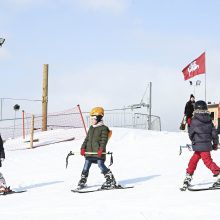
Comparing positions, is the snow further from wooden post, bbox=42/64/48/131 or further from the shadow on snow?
wooden post, bbox=42/64/48/131

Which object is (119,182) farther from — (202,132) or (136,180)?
(202,132)

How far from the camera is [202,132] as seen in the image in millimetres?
7703

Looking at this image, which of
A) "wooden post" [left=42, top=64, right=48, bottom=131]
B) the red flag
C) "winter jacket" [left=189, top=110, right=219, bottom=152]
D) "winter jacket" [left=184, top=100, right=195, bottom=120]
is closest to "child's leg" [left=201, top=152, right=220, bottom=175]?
"winter jacket" [left=189, top=110, right=219, bottom=152]

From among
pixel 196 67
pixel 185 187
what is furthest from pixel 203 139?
pixel 196 67

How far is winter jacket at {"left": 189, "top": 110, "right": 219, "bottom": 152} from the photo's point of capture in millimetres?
7680

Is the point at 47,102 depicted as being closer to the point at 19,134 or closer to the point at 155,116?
the point at 19,134

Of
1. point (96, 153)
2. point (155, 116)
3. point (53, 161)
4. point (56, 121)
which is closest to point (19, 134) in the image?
point (56, 121)

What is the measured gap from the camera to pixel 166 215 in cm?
571

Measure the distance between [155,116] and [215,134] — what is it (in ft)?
55.7

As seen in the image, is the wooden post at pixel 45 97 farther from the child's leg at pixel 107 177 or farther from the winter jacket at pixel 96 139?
the child's leg at pixel 107 177

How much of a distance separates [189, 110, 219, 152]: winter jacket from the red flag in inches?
505

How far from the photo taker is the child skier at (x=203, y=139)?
25.1 feet

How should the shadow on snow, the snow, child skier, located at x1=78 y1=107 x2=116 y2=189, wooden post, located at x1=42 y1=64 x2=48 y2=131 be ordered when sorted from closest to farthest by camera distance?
the snow
child skier, located at x1=78 y1=107 x2=116 y2=189
the shadow on snow
wooden post, located at x1=42 y1=64 x2=48 y2=131

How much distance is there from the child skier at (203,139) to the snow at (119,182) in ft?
1.39
